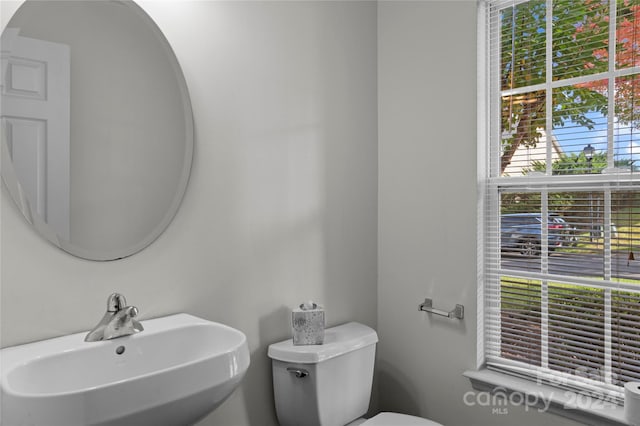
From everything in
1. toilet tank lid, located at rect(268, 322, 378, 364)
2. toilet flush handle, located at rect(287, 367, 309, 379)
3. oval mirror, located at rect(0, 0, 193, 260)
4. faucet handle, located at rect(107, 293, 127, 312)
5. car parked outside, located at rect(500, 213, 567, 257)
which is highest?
oval mirror, located at rect(0, 0, 193, 260)

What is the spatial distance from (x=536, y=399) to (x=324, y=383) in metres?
0.76

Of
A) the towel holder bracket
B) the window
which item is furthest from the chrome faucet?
the window

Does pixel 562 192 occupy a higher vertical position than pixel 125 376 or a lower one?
higher

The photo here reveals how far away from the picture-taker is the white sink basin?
0.89m

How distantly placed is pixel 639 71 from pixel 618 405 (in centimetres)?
109

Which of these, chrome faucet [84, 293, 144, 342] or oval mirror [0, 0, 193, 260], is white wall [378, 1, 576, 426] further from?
chrome faucet [84, 293, 144, 342]

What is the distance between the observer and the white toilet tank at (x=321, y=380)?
1.60 m

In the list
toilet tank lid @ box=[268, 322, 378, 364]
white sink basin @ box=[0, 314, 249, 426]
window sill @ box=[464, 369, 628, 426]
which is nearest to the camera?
white sink basin @ box=[0, 314, 249, 426]

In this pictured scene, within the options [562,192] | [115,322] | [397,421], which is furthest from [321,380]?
[562,192]

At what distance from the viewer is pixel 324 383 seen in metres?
1.61

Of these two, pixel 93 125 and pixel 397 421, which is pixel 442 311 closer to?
pixel 397 421

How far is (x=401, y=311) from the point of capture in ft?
6.77

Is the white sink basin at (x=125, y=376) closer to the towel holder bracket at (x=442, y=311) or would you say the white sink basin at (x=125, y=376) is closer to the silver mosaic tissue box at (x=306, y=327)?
the silver mosaic tissue box at (x=306, y=327)

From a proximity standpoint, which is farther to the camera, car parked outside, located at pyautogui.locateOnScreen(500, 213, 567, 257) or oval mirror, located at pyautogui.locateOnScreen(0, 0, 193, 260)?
car parked outside, located at pyautogui.locateOnScreen(500, 213, 567, 257)
